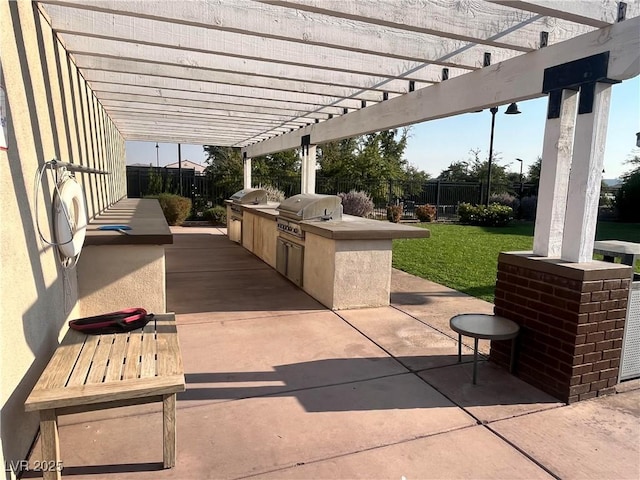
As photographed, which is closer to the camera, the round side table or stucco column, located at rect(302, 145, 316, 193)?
the round side table

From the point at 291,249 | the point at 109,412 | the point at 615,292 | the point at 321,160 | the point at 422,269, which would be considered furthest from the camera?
the point at 321,160

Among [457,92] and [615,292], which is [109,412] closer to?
[615,292]

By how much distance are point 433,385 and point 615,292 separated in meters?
1.53

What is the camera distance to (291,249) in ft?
22.2

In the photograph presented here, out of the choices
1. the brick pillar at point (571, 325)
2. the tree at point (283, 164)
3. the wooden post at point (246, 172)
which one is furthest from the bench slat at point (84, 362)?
the tree at point (283, 164)

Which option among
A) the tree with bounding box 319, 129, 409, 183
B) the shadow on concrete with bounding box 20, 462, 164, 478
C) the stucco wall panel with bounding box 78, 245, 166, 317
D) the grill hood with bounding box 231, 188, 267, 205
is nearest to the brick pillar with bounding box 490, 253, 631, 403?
the shadow on concrete with bounding box 20, 462, 164, 478

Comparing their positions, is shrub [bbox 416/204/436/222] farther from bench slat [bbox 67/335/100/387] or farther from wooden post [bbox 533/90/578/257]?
bench slat [bbox 67/335/100/387]

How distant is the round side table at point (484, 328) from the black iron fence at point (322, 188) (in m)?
15.2

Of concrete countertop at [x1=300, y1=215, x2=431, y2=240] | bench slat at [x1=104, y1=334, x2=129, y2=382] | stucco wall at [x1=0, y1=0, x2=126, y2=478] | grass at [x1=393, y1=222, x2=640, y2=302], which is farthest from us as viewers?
grass at [x1=393, y1=222, x2=640, y2=302]

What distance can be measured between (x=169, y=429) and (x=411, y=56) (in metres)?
3.98

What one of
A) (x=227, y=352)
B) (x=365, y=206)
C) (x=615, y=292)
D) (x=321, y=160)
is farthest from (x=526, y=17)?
(x=321, y=160)

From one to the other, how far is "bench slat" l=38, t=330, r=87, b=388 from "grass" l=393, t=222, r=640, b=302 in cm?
508

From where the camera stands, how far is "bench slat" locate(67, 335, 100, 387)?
2156 mm

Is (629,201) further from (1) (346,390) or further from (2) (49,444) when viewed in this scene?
(2) (49,444)
